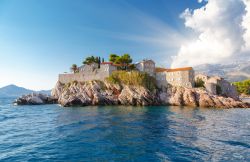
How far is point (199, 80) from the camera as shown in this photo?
278ft

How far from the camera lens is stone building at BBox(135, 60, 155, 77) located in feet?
300

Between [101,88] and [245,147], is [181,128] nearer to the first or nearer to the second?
[245,147]

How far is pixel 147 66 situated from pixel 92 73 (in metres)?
27.4

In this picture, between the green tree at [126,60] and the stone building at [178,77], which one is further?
the green tree at [126,60]

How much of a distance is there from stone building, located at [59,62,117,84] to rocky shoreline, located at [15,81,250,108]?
194 inches

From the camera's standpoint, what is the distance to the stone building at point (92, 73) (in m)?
88.3

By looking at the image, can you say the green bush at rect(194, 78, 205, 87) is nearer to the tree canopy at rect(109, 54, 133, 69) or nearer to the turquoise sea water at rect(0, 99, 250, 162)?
the tree canopy at rect(109, 54, 133, 69)

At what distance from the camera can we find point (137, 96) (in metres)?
74.9

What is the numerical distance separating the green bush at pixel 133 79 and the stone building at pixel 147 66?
5852mm

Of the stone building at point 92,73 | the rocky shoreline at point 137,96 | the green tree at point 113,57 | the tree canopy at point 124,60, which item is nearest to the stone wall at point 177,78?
the rocky shoreline at point 137,96

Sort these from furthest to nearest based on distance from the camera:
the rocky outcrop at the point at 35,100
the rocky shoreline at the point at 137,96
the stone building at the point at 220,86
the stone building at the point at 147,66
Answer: the stone building at the point at 147,66 → the rocky outcrop at the point at 35,100 → the stone building at the point at 220,86 → the rocky shoreline at the point at 137,96

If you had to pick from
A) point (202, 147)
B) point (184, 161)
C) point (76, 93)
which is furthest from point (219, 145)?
point (76, 93)

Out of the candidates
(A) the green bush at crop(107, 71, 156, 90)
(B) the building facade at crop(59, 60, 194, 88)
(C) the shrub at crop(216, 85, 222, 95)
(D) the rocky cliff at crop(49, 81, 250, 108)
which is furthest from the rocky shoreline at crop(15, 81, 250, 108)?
(C) the shrub at crop(216, 85, 222, 95)

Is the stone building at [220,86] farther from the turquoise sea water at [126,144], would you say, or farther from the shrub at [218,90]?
the turquoise sea water at [126,144]
